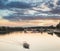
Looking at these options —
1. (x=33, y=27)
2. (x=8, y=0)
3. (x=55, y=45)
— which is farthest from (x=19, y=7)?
(x=55, y=45)

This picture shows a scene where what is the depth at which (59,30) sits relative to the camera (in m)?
2.05

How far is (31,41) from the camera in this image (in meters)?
2.02

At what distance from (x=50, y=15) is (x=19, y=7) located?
346 millimetres

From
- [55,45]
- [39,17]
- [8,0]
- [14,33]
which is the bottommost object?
[55,45]

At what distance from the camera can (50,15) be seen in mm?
2061

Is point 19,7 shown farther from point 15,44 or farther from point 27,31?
point 15,44

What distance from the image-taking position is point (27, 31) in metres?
2.02

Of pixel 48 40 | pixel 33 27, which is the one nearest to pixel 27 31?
pixel 33 27

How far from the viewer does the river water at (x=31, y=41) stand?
200cm

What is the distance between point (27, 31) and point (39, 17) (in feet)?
0.65

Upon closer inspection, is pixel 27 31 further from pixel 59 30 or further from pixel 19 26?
pixel 59 30

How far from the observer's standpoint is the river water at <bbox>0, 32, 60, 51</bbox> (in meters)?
2.00

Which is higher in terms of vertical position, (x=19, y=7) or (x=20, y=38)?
(x=19, y=7)

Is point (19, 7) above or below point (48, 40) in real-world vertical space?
above
